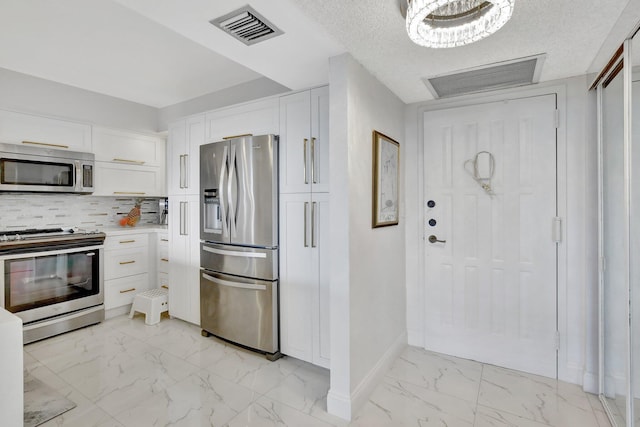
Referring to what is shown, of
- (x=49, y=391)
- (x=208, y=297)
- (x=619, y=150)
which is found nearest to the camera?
(x=619, y=150)

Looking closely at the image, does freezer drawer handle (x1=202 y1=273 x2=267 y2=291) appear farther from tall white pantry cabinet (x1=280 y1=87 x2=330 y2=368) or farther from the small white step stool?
the small white step stool

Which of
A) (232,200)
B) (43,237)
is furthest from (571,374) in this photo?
(43,237)

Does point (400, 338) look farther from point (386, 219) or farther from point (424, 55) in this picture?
point (424, 55)

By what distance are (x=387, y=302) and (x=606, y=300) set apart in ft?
4.46

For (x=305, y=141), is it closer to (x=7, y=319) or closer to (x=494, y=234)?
(x=494, y=234)

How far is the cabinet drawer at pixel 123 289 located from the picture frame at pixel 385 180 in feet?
9.63

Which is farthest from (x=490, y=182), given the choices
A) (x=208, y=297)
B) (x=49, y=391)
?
(x=49, y=391)

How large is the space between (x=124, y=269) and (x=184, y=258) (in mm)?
848

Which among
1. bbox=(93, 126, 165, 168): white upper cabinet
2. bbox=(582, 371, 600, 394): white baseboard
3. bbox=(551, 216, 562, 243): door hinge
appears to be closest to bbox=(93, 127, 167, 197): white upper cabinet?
bbox=(93, 126, 165, 168): white upper cabinet

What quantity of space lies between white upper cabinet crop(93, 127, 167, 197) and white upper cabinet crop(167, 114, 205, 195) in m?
0.77

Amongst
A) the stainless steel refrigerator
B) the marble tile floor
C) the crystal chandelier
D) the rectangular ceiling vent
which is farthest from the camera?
the stainless steel refrigerator

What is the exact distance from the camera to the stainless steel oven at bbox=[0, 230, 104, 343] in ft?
9.07

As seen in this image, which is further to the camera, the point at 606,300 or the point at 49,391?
the point at 49,391

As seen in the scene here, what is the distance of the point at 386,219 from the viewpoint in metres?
2.38
